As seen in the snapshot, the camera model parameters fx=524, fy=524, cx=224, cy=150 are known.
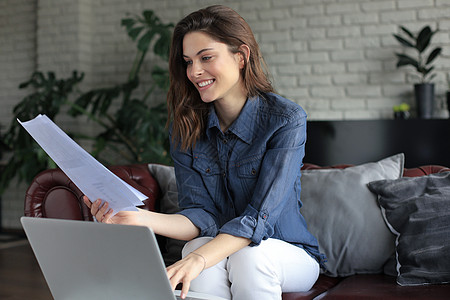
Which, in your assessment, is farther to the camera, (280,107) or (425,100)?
(425,100)

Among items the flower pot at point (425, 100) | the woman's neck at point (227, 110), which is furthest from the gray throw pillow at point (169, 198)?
the flower pot at point (425, 100)

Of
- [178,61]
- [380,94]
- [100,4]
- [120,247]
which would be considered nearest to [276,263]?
[120,247]

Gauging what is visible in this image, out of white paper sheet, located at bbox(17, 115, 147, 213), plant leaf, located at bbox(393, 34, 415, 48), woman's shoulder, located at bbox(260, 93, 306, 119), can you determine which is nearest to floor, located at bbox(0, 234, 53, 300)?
woman's shoulder, located at bbox(260, 93, 306, 119)

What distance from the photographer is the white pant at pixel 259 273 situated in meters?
1.37

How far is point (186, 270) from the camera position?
3.98 feet

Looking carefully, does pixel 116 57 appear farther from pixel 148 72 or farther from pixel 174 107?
pixel 174 107

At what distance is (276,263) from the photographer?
4.72ft

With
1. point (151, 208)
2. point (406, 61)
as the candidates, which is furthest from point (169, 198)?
point (406, 61)

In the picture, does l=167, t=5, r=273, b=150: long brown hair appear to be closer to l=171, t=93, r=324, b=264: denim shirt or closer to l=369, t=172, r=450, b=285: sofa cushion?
l=171, t=93, r=324, b=264: denim shirt

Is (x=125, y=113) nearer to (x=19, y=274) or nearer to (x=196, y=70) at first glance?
(x=19, y=274)

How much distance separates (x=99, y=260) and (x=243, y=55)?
0.88 meters

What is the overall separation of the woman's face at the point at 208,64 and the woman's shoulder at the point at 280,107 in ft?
0.50

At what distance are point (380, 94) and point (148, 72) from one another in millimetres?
2161

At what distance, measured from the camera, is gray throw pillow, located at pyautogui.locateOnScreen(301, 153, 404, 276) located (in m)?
1.93
